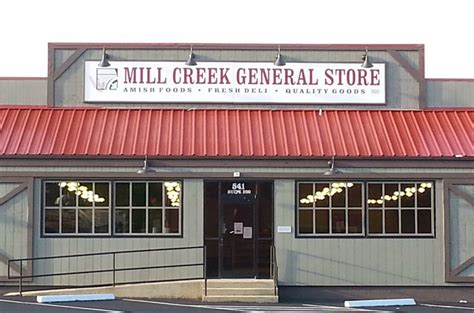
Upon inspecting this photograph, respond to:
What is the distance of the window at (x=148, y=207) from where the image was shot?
17.2 m

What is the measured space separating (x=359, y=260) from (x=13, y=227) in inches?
320

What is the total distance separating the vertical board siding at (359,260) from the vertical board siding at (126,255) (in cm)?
201

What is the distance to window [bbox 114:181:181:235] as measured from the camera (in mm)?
17203

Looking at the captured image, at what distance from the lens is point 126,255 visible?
17.0 meters

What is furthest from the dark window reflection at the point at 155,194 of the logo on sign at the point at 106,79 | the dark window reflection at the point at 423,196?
the dark window reflection at the point at 423,196

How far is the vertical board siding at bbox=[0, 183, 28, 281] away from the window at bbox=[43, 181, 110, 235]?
0.50m

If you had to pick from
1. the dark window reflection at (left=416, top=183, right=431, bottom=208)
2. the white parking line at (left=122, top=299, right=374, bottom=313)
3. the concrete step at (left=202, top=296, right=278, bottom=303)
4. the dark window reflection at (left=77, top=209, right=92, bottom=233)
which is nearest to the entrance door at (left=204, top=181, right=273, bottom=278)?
the concrete step at (left=202, top=296, right=278, bottom=303)

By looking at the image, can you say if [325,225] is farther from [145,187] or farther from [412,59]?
[412,59]

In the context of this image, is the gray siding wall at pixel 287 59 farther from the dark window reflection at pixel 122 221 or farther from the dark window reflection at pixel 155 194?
the dark window reflection at pixel 122 221

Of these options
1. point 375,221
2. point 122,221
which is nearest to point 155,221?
point 122,221

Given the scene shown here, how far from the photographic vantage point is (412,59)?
19656 mm

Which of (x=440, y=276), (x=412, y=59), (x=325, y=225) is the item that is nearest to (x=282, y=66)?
(x=412, y=59)

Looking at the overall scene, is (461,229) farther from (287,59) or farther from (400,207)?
(287,59)

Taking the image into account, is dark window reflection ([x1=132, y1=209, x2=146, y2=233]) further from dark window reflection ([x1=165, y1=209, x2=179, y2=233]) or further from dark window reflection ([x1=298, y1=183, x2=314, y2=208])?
dark window reflection ([x1=298, y1=183, x2=314, y2=208])
